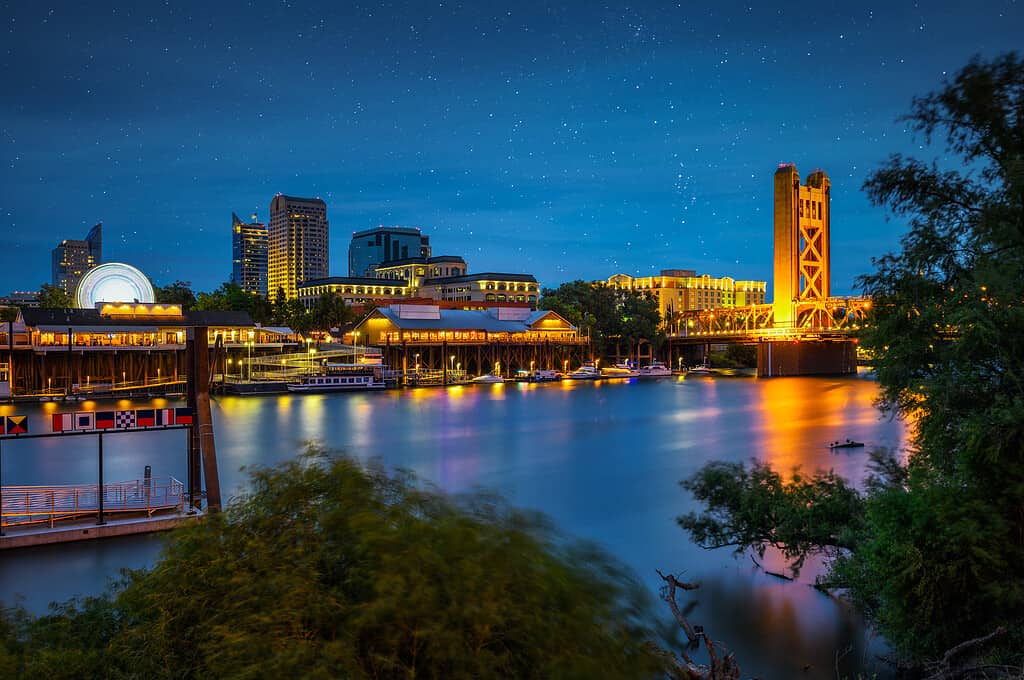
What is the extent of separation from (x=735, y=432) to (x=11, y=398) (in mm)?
58090

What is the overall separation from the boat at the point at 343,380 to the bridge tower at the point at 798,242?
5661cm

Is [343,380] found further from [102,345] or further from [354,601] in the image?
[354,601]

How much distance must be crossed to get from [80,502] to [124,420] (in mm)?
3884

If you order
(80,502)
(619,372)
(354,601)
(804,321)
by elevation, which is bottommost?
(619,372)

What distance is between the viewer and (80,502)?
20750 mm

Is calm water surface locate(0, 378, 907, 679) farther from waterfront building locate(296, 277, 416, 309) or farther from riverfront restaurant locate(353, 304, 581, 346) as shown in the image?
waterfront building locate(296, 277, 416, 309)

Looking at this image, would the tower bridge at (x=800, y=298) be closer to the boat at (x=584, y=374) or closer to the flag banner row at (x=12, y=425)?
the boat at (x=584, y=374)

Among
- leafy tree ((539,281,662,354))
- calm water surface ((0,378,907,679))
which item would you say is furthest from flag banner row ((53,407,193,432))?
leafy tree ((539,281,662,354))

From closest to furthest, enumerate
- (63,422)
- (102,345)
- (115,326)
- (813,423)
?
(63,422), (813,423), (102,345), (115,326)

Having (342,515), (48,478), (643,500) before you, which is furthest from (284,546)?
(48,478)

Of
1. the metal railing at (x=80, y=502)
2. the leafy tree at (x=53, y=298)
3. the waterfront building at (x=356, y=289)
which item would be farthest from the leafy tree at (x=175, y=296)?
the metal railing at (x=80, y=502)

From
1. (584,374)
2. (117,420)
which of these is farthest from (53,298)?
(117,420)

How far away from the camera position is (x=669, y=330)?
131125mm

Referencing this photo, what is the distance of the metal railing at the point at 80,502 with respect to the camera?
1889 centimetres
